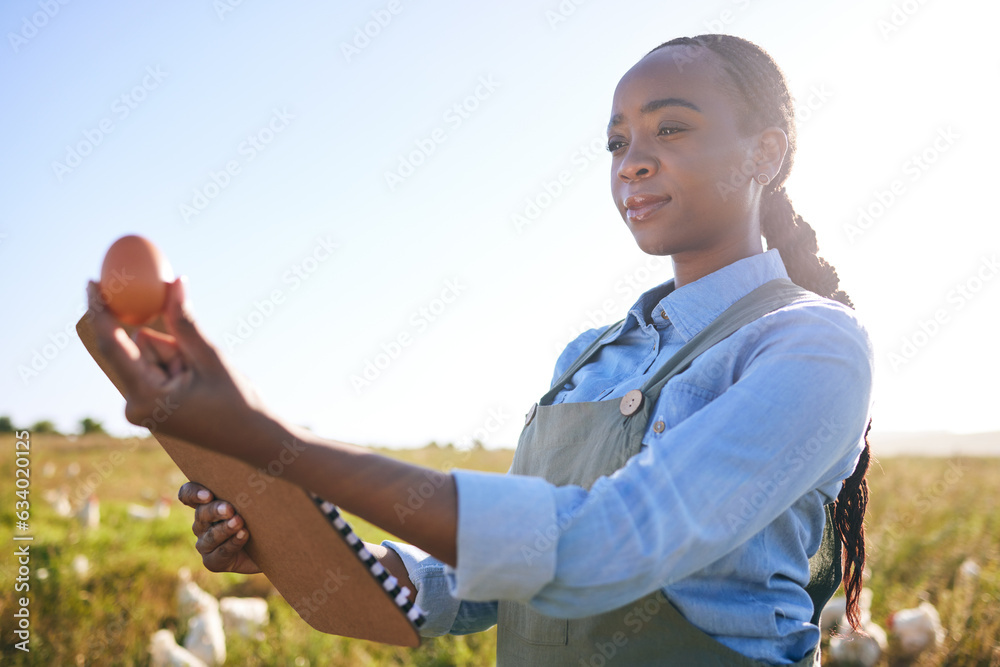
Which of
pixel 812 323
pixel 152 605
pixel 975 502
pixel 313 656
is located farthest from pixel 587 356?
pixel 975 502

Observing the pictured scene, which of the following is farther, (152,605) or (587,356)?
(152,605)

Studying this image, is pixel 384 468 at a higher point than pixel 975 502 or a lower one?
higher

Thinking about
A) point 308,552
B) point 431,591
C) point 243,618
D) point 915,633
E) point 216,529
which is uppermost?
point 216,529

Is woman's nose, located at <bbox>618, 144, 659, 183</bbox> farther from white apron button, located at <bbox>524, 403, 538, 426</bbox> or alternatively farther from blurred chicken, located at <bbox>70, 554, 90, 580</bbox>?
blurred chicken, located at <bbox>70, 554, 90, 580</bbox>

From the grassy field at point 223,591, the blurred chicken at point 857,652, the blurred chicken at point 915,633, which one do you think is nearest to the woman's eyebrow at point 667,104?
the grassy field at point 223,591

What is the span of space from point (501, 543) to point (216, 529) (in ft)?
2.83

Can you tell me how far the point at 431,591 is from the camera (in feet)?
6.39

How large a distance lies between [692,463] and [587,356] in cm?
102

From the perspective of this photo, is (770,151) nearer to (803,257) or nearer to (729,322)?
(803,257)

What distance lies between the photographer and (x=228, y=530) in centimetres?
162

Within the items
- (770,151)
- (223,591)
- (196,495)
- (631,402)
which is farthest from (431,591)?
(223,591)

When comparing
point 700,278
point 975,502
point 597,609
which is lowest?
point 975,502

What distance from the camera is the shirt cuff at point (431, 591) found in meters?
1.94

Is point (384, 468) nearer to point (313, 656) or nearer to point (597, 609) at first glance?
point (597, 609)
